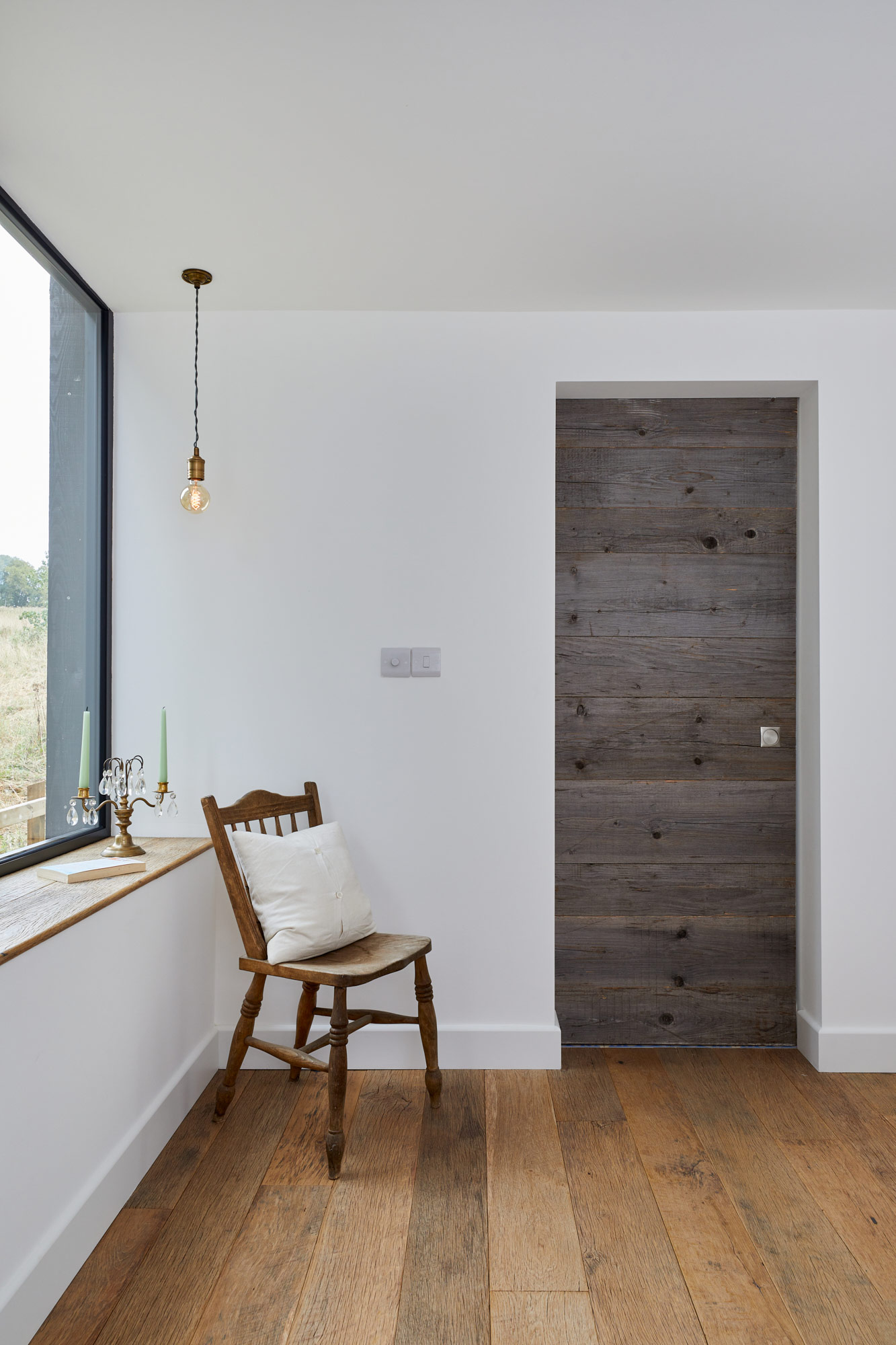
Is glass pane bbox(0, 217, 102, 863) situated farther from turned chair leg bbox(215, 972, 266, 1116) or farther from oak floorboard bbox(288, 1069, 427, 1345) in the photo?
oak floorboard bbox(288, 1069, 427, 1345)

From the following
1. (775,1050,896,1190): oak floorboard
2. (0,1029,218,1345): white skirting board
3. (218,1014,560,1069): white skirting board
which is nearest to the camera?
(0,1029,218,1345): white skirting board

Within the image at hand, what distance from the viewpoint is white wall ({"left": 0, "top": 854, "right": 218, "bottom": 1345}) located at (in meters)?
1.56

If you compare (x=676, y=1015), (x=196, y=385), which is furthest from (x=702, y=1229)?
(x=196, y=385)

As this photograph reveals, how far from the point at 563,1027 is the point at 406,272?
248 cm

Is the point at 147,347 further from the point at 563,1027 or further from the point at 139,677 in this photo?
the point at 563,1027

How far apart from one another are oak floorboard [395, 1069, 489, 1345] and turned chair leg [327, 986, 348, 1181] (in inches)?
8.1

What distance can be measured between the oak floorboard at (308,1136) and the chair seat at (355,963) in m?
0.41

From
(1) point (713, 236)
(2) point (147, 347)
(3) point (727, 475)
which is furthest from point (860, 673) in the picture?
(2) point (147, 347)

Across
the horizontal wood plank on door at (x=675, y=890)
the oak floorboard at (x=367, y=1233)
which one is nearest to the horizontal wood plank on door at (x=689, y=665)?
the horizontal wood plank on door at (x=675, y=890)

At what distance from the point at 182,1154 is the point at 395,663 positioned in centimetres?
147

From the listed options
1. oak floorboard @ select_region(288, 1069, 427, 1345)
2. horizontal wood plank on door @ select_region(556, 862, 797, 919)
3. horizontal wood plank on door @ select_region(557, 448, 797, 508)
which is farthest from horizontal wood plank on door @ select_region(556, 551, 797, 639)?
oak floorboard @ select_region(288, 1069, 427, 1345)

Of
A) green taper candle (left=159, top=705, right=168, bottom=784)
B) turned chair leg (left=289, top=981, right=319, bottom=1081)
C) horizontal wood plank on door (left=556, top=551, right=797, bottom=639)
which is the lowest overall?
turned chair leg (left=289, top=981, right=319, bottom=1081)

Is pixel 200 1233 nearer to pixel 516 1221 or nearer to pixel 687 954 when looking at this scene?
pixel 516 1221

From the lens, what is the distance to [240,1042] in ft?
7.97
